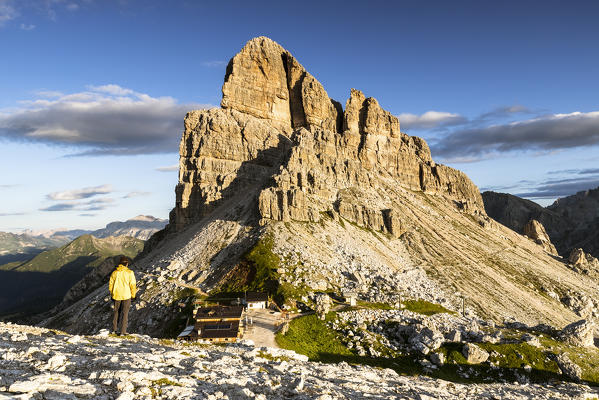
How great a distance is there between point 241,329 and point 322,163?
3445 inches

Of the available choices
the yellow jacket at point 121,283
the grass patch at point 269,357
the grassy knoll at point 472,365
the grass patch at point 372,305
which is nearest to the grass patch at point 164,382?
the grass patch at point 269,357

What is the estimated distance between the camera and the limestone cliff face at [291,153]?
120 m

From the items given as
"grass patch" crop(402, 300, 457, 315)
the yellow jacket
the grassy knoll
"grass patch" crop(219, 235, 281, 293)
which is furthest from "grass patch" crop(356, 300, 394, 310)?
the yellow jacket

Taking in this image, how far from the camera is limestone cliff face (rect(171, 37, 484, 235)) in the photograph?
120125mm

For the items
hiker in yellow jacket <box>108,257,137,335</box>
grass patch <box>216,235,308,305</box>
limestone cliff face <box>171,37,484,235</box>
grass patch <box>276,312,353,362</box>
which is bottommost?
grass patch <box>276,312,353,362</box>

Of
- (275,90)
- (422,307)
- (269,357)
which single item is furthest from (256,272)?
(275,90)

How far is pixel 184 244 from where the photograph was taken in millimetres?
102312

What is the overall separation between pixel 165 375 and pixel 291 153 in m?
110

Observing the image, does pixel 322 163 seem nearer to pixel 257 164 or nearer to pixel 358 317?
pixel 257 164

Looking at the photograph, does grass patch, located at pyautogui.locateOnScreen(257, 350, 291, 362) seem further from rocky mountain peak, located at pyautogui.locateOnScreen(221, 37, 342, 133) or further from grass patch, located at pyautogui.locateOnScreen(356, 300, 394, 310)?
rocky mountain peak, located at pyautogui.locateOnScreen(221, 37, 342, 133)

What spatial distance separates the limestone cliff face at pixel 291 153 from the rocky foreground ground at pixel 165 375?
7703cm

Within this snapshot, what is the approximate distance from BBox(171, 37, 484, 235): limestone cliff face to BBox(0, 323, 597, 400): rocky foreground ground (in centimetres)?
7703

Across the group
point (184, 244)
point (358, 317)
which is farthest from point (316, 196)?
point (358, 317)

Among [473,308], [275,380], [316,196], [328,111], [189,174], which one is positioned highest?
[328,111]
